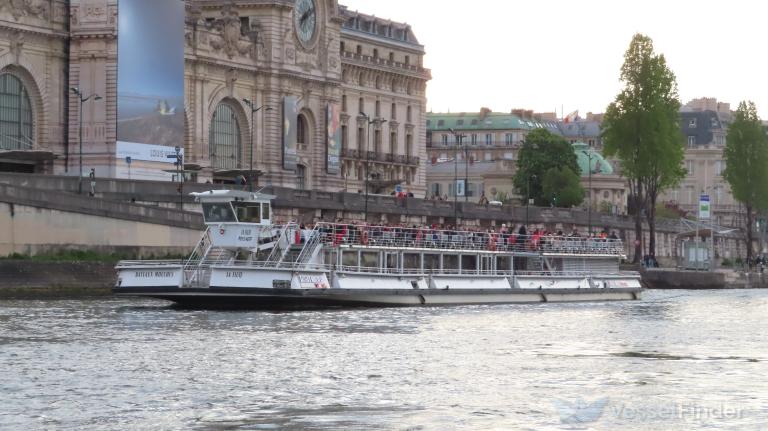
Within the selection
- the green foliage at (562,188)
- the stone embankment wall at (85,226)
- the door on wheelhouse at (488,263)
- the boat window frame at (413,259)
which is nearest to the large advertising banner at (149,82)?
the stone embankment wall at (85,226)

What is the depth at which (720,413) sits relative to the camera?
38.9 meters

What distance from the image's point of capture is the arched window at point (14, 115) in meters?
110

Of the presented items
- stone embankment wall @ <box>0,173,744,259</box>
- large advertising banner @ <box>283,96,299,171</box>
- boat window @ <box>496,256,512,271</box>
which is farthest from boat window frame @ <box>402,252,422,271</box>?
large advertising banner @ <box>283,96,299,171</box>

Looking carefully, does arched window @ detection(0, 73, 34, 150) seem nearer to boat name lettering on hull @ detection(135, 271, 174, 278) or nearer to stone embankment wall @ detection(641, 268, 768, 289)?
stone embankment wall @ detection(641, 268, 768, 289)

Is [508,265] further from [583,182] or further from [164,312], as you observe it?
[583,182]

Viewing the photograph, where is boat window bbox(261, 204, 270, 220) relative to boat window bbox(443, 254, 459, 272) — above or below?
above

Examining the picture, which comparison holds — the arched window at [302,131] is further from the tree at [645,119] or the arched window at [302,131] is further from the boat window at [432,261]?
the boat window at [432,261]

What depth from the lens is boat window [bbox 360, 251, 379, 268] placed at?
2933 inches

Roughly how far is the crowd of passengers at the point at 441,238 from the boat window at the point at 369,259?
1.55ft

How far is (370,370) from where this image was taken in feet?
156

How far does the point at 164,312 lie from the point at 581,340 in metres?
17.3

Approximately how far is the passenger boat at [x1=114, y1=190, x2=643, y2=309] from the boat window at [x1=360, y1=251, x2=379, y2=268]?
0.04 m

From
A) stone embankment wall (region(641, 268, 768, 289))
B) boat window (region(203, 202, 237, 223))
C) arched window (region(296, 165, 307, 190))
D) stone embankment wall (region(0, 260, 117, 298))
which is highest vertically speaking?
arched window (region(296, 165, 307, 190))

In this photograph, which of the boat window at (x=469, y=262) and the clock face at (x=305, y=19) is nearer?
the boat window at (x=469, y=262)
